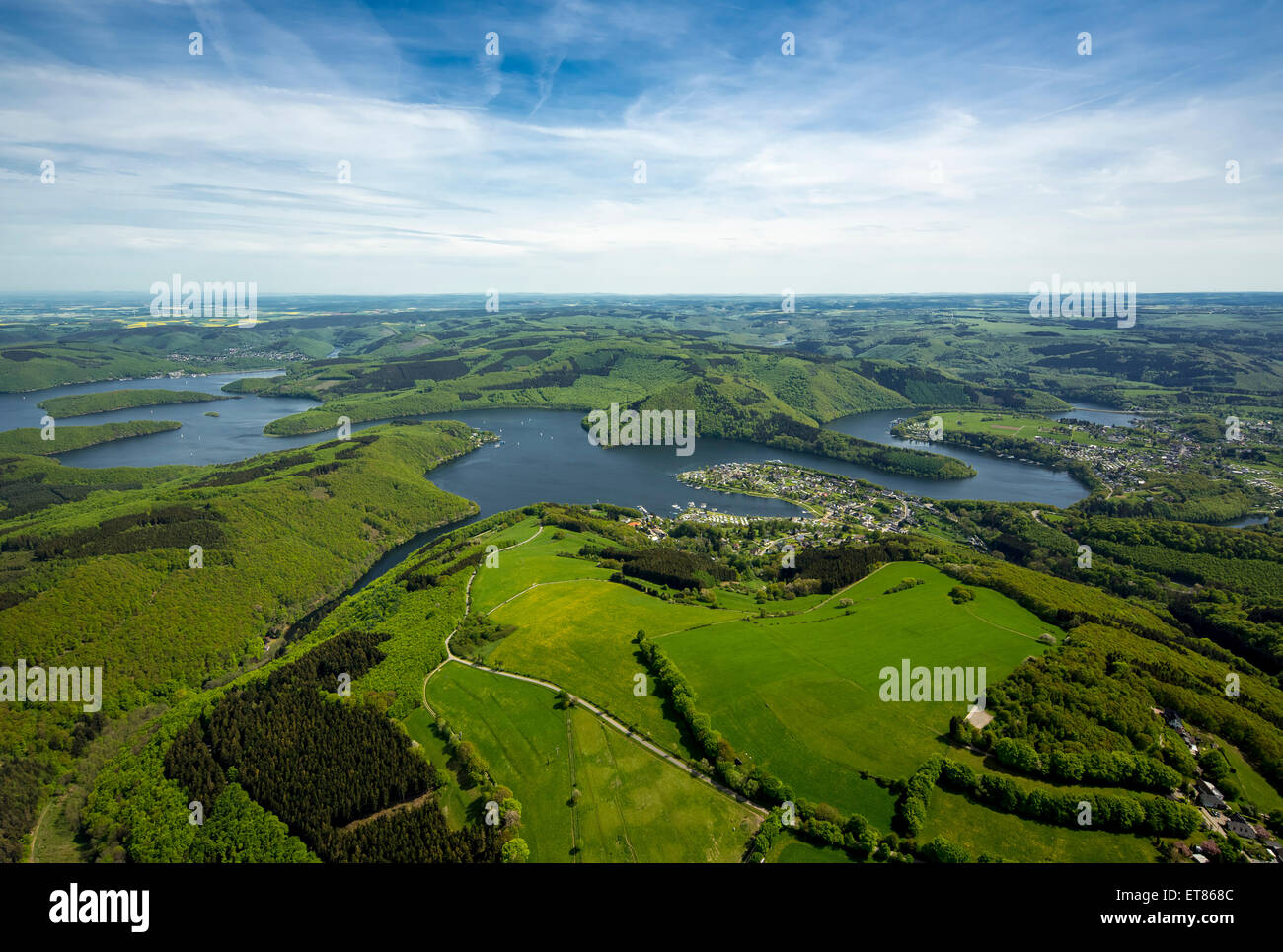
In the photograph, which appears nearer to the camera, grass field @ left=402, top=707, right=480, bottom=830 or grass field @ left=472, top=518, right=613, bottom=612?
grass field @ left=402, top=707, right=480, bottom=830

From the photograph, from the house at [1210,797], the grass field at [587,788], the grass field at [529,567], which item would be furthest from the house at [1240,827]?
the grass field at [529,567]

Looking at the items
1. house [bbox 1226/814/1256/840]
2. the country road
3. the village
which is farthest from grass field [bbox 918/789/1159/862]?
the village

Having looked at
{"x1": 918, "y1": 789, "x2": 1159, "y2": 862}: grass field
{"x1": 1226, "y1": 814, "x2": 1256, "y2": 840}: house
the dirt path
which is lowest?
the dirt path

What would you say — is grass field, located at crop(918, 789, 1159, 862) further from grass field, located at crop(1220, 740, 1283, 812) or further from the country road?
the country road

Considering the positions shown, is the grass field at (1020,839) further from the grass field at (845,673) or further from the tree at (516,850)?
the tree at (516,850)

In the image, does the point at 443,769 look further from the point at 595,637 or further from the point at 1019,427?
the point at 1019,427

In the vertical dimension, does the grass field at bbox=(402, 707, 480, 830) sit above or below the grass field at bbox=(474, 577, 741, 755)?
below

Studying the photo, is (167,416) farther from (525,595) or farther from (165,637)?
(525,595)
